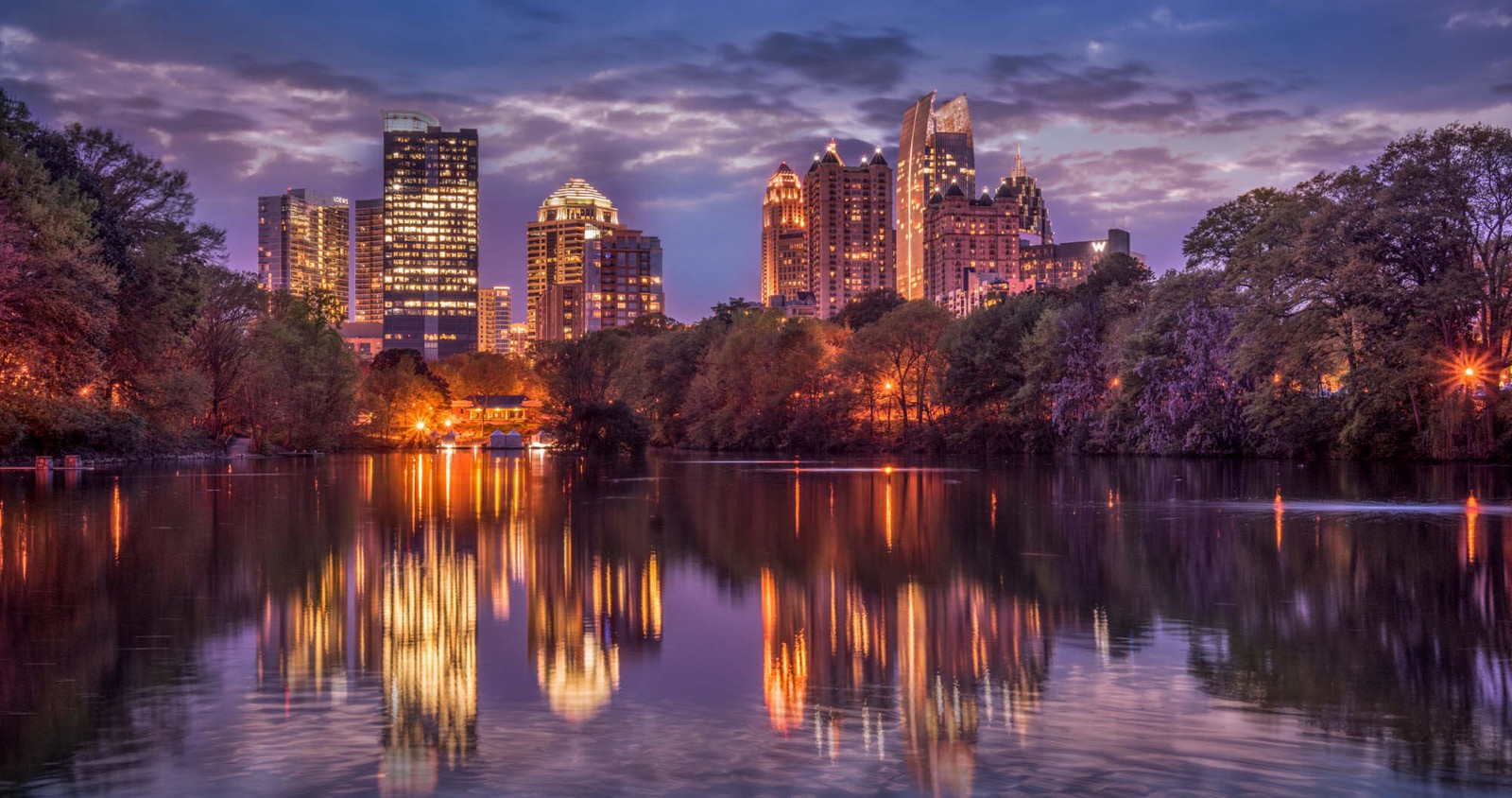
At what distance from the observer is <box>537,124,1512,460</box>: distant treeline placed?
47188 millimetres

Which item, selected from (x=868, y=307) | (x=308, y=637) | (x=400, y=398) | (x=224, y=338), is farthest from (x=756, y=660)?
(x=400, y=398)

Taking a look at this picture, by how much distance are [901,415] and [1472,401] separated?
151 ft

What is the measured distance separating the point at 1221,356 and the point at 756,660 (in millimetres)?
57098

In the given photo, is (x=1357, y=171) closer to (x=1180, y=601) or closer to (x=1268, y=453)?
(x=1268, y=453)

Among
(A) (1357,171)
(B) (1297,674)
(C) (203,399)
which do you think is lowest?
(B) (1297,674)

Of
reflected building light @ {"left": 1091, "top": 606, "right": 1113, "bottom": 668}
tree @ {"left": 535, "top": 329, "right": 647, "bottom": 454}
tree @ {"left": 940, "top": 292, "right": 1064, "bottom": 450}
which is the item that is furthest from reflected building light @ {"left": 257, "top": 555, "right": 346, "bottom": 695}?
tree @ {"left": 940, "top": 292, "right": 1064, "bottom": 450}

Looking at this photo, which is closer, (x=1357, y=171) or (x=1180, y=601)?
(x=1180, y=601)

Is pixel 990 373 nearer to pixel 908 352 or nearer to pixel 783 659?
pixel 908 352

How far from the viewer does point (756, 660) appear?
338 inches

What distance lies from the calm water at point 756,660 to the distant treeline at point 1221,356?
109ft

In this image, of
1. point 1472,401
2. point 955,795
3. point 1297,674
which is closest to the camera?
point 955,795

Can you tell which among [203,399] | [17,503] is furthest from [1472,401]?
[203,399]

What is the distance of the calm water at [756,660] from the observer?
588 centimetres

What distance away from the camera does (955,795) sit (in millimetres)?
5438
